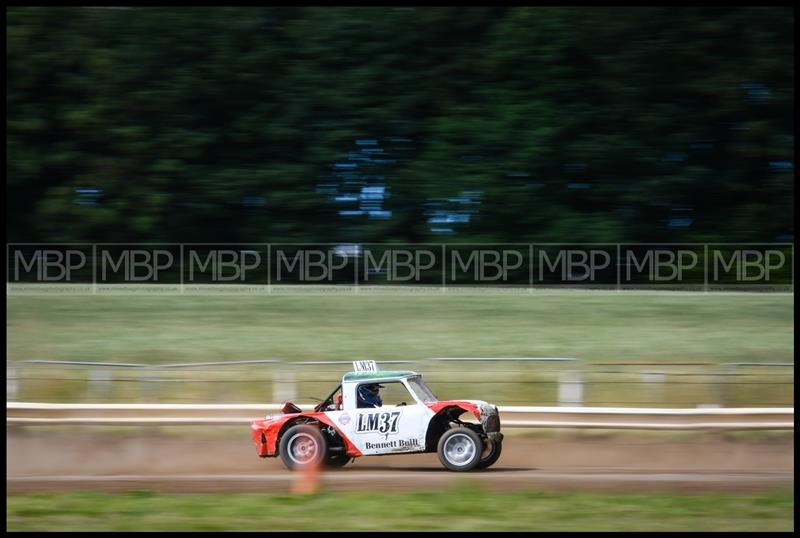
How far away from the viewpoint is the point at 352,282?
37.6ft

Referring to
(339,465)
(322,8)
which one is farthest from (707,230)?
(339,465)

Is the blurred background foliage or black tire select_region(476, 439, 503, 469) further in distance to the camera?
the blurred background foliage

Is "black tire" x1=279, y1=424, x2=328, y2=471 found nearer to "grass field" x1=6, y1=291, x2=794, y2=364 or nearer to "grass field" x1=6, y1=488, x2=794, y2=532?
"grass field" x1=6, y1=488, x2=794, y2=532

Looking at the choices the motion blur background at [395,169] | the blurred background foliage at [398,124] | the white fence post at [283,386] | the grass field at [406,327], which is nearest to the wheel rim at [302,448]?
the white fence post at [283,386]

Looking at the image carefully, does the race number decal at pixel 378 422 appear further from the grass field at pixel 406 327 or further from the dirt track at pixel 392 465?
the grass field at pixel 406 327

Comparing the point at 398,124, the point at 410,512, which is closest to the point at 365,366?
the point at 410,512

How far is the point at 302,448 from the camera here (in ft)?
23.1

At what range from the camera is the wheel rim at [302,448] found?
276 inches

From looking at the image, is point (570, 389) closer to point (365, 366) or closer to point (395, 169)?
point (365, 366)

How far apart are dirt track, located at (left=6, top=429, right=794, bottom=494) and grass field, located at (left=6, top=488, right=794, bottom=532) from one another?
365 millimetres

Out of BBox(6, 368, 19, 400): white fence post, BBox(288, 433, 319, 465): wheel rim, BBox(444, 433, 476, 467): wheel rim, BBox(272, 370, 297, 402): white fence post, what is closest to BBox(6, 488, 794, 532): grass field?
BBox(444, 433, 476, 467): wheel rim

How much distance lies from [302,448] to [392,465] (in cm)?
89

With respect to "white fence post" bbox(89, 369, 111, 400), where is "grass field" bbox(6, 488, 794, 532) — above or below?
below

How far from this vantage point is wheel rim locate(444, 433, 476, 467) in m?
6.92
